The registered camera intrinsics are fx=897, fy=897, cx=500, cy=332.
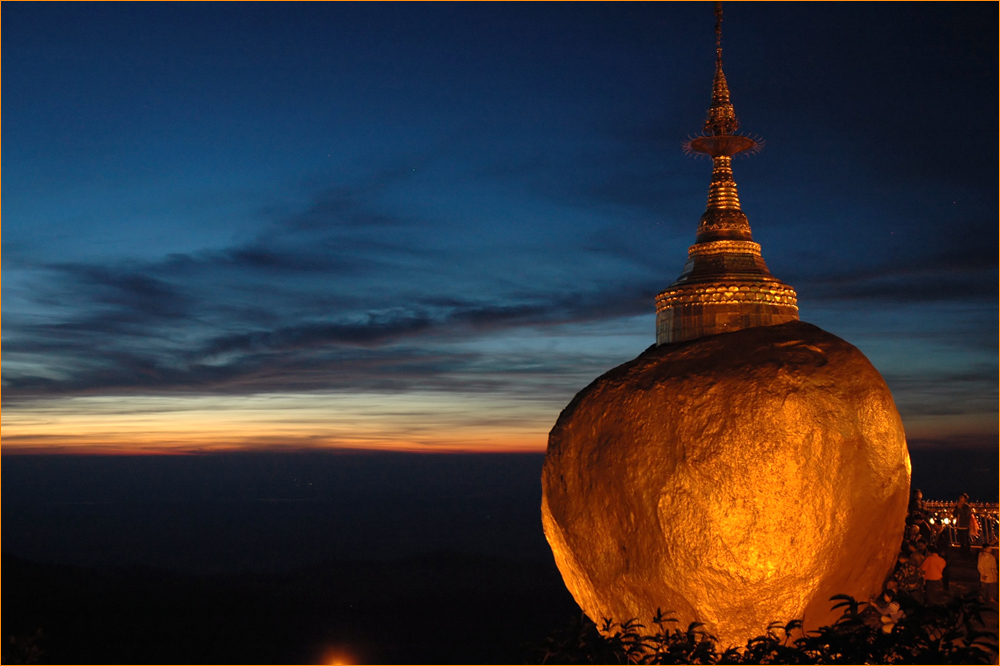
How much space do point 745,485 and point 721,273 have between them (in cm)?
483

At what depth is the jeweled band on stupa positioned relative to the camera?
16141 millimetres

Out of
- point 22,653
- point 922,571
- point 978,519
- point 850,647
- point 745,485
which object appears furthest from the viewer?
point 978,519

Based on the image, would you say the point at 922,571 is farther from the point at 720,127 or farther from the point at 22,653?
the point at 22,653

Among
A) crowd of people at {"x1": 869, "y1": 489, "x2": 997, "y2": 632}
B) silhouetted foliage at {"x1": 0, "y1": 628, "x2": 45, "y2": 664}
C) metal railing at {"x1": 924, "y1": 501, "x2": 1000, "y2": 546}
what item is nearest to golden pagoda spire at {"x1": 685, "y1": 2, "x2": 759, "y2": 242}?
crowd of people at {"x1": 869, "y1": 489, "x2": 997, "y2": 632}

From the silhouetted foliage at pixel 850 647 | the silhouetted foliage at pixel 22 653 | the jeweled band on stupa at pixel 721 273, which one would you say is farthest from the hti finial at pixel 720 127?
the silhouetted foliage at pixel 22 653

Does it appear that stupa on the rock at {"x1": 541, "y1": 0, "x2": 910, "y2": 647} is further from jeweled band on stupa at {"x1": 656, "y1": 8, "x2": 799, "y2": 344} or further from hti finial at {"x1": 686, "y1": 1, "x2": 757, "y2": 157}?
hti finial at {"x1": 686, "y1": 1, "x2": 757, "y2": 157}

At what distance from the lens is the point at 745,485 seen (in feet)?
43.0

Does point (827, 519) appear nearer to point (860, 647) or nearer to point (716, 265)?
point (860, 647)

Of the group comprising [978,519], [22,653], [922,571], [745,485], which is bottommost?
[22,653]

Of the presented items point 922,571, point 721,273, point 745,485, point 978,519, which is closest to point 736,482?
point 745,485

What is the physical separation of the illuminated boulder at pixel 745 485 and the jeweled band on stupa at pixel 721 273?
1.84 metres

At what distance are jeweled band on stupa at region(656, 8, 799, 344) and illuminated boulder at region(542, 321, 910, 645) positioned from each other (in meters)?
1.84

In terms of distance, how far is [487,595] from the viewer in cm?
3728

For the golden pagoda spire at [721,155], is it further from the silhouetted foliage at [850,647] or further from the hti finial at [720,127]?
the silhouetted foliage at [850,647]
